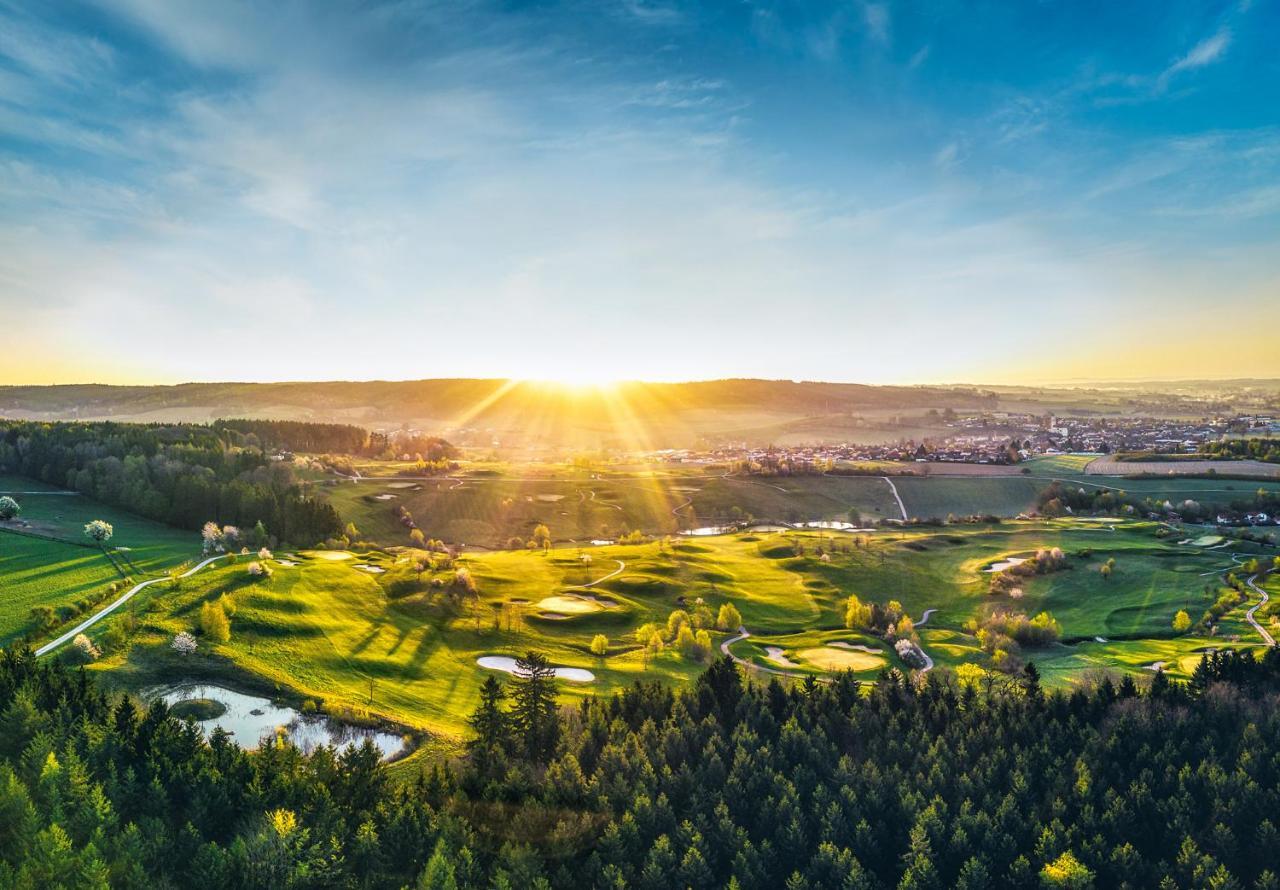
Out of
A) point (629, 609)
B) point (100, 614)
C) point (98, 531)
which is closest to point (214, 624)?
point (100, 614)

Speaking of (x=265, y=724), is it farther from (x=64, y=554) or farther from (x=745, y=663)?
(x=64, y=554)

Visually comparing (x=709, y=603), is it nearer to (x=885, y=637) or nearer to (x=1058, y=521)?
(x=885, y=637)

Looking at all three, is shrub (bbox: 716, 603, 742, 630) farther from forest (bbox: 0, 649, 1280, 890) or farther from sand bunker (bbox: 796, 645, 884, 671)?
forest (bbox: 0, 649, 1280, 890)

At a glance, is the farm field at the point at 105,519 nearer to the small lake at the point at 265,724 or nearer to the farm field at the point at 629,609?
the farm field at the point at 629,609

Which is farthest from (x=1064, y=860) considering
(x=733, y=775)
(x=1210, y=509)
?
(x=1210, y=509)

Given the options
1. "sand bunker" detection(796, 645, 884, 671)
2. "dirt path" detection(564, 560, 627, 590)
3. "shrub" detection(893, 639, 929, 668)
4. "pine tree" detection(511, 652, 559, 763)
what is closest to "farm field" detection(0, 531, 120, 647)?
"pine tree" detection(511, 652, 559, 763)
